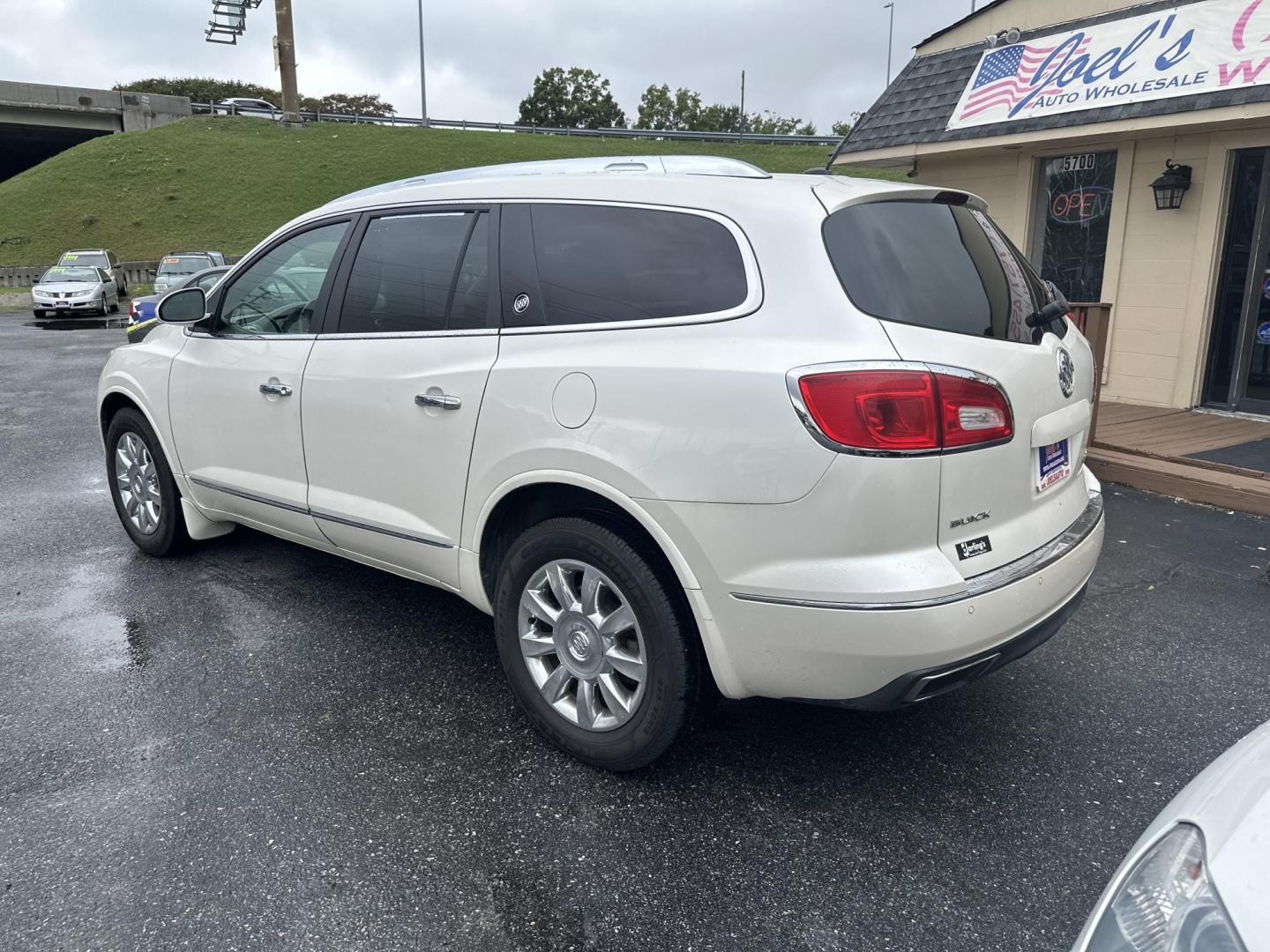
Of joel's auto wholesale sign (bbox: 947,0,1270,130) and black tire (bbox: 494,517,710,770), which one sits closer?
black tire (bbox: 494,517,710,770)

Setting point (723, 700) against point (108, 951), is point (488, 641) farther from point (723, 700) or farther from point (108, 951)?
point (108, 951)

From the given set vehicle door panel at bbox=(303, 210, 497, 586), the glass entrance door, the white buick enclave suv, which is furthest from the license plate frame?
the glass entrance door

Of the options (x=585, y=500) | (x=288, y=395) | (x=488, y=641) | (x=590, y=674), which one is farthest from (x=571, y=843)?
(x=288, y=395)

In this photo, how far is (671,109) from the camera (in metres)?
80.4

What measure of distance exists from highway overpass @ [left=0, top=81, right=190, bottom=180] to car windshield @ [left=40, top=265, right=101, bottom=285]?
26780 millimetres

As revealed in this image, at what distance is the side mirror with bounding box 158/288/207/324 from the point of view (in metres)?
4.35

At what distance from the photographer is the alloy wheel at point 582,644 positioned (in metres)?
2.86

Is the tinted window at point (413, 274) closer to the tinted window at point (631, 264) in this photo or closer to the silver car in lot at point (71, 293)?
the tinted window at point (631, 264)

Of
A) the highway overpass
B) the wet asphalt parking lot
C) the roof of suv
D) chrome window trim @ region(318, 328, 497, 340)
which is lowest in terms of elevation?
the wet asphalt parking lot

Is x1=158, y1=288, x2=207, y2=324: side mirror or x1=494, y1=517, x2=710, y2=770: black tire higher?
x1=158, y1=288, x2=207, y2=324: side mirror

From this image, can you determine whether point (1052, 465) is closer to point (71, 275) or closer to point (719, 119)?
point (71, 275)

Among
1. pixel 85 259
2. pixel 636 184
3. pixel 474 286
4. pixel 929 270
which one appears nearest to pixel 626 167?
pixel 636 184

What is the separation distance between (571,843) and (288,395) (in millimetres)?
2194

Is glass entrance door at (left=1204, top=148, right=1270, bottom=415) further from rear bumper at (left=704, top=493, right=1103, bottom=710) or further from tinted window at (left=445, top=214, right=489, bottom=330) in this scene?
tinted window at (left=445, top=214, right=489, bottom=330)
